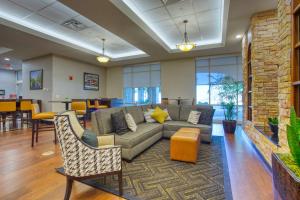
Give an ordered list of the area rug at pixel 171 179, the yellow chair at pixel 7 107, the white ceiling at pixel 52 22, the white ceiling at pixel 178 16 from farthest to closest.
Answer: the yellow chair at pixel 7 107 → the white ceiling at pixel 52 22 → the white ceiling at pixel 178 16 → the area rug at pixel 171 179

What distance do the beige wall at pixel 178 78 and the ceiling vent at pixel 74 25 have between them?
4.22 m

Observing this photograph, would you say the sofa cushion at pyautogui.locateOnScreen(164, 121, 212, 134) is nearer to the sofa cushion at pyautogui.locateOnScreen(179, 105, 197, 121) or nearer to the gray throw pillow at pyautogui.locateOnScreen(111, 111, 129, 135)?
the sofa cushion at pyautogui.locateOnScreen(179, 105, 197, 121)

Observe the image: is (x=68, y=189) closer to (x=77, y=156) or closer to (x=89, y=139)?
(x=77, y=156)

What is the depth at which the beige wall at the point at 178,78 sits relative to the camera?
749cm

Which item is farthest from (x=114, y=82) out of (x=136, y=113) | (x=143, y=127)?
(x=143, y=127)

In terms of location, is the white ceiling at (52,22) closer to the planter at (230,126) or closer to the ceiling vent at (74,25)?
the ceiling vent at (74,25)

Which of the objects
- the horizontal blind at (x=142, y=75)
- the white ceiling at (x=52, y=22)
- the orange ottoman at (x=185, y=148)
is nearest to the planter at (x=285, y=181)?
the orange ottoman at (x=185, y=148)

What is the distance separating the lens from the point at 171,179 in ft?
7.26

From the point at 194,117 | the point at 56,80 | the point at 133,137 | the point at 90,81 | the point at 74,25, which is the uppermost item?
the point at 74,25

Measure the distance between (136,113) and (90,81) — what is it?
17.1 ft

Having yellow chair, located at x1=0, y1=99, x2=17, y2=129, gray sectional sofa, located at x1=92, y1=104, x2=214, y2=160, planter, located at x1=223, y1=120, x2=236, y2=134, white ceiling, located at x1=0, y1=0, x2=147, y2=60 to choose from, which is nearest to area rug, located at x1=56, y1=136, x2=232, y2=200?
gray sectional sofa, located at x1=92, y1=104, x2=214, y2=160

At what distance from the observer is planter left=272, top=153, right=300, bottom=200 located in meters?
1.03

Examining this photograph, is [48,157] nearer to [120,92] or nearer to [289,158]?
[289,158]

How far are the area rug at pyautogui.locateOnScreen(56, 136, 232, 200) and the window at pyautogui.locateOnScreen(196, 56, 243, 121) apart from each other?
447 cm
